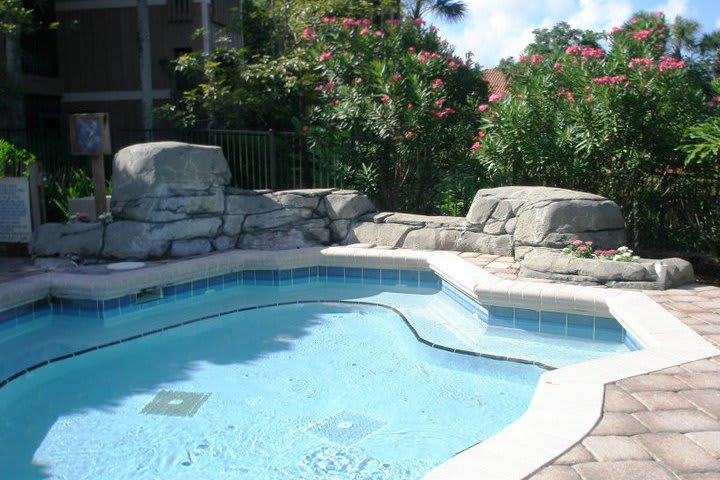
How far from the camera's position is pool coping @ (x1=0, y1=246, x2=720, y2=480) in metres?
2.75

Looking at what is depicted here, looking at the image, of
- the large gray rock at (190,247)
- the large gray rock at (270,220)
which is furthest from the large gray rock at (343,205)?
the large gray rock at (190,247)

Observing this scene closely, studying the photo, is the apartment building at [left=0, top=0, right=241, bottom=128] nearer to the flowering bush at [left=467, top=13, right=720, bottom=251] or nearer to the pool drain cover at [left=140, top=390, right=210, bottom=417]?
the flowering bush at [left=467, top=13, right=720, bottom=251]

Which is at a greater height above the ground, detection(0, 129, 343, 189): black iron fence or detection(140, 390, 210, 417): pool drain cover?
detection(0, 129, 343, 189): black iron fence

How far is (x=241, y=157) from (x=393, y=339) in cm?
522

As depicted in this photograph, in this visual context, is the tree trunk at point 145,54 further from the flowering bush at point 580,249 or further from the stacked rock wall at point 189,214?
the flowering bush at point 580,249

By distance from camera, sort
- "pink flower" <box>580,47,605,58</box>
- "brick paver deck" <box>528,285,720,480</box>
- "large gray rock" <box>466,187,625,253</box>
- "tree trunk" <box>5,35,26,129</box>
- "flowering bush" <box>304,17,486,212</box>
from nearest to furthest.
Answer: "brick paver deck" <box>528,285,720,480</box>
"large gray rock" <box>466,187,625,253</box>
"pink flower" <box>580,47,605,58</box>
"flowering bush" <box>304,17,486,212</box>
"tree trunk" <box>5,35,26,129</box>

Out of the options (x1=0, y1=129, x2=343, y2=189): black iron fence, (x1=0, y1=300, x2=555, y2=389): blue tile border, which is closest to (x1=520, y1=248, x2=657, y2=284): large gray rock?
(x1=0, y1=300, x2=555, y2=389): blue tile border

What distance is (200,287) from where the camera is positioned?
7.60 metres

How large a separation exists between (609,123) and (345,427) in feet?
17.3

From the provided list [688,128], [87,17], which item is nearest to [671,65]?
[688,128]

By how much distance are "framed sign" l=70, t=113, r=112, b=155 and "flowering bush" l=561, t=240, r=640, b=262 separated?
5.94 meters

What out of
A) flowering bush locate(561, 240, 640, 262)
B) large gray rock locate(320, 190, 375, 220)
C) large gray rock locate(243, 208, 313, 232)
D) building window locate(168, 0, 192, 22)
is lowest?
flowering bush locate(561, 240, 640, 262)

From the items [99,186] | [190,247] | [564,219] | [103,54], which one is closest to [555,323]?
[564,219]

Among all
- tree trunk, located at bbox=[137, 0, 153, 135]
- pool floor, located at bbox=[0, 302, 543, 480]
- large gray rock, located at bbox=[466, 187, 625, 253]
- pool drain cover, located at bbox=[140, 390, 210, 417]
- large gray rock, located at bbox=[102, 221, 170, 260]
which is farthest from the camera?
tree trunk, located at bbox=[137, 0, 153, 135]
